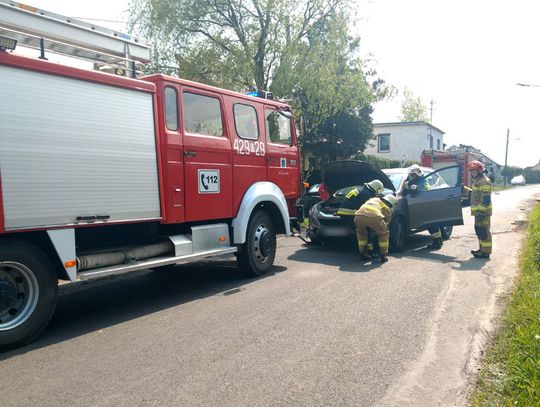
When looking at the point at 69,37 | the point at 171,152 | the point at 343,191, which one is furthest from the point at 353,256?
the point at 69,37

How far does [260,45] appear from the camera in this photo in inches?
591

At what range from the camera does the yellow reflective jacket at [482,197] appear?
8.78m

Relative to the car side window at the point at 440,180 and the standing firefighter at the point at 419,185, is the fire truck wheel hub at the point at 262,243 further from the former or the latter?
the car side window at the point at 440,180

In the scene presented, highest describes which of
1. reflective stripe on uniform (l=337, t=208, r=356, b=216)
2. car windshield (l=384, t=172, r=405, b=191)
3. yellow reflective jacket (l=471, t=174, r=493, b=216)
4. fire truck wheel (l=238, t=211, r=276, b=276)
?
car windshield (l=384, t=172, r=405, b=191)

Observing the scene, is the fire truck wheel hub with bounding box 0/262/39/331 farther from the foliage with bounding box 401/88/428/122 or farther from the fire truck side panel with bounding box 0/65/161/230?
the foliage with bounding box 401/88/428/122

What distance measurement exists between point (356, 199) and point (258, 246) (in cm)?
272

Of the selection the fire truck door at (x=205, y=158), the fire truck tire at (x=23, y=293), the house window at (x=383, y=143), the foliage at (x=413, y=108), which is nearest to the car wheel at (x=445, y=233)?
the fire truck door at (x=205, y=158)

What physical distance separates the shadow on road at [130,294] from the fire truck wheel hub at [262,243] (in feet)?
1.10

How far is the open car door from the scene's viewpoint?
949 centimetres

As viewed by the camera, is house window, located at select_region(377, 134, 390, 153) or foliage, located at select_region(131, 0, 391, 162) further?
house window, located at select_region(377, 134, 390, 153)

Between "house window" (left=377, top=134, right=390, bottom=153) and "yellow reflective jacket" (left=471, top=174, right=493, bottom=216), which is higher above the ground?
"house window" (left=377, top=134, right=390, bottom=153)

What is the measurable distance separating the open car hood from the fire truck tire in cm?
650

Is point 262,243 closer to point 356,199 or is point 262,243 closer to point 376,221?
point 376,221

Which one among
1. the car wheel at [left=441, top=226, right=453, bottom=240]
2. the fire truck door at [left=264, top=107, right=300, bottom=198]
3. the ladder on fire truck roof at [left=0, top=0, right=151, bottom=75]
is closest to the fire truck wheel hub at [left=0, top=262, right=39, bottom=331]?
the ladder on fire truck roof at [left=0, top=0, right=151, bottom=75]
